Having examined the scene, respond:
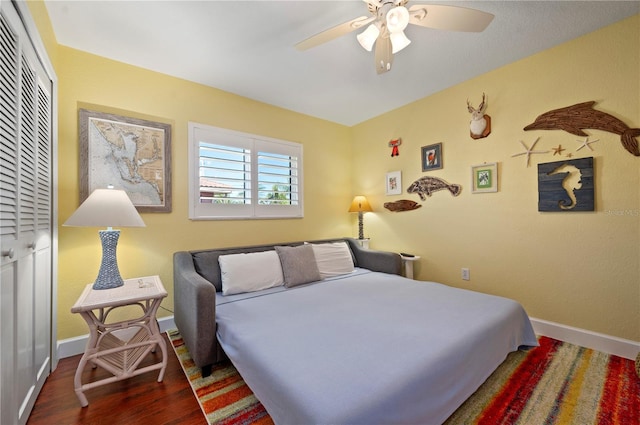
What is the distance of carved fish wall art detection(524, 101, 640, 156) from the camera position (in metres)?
1.91

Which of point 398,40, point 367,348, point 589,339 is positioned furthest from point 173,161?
point 589,339

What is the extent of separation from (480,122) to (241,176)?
2.60 meters

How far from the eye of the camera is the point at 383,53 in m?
1.71

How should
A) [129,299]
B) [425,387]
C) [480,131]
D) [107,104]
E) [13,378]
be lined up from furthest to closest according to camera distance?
[480,131] < [107,104] < [129,299] < [13,378] < [425,387]

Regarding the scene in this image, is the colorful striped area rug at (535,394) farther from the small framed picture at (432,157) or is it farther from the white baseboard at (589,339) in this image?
the small framed picture at (432,157)

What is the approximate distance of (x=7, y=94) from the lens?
3.90 ft

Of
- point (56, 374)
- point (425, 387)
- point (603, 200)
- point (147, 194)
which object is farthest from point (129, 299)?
point (603, 200)

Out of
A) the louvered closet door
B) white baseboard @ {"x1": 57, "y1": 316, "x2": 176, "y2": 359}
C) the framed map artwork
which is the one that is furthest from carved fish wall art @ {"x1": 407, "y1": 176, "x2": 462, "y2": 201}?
white baseboard @ {"x1": 57, "y1": 316, "x2": 176, "y2": 359}

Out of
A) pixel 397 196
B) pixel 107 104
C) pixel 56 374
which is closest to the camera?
pixel 56 374

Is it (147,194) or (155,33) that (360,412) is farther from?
(155,33)

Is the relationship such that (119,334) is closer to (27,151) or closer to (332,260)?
(27,151)

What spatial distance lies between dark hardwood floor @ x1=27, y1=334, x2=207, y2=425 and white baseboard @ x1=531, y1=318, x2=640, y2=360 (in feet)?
9.10

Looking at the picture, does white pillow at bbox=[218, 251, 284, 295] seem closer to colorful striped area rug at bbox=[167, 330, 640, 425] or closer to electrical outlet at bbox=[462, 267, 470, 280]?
colorful striped area rug at bbox=[167, 330, 640, 425]

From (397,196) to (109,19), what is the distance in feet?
10.6
